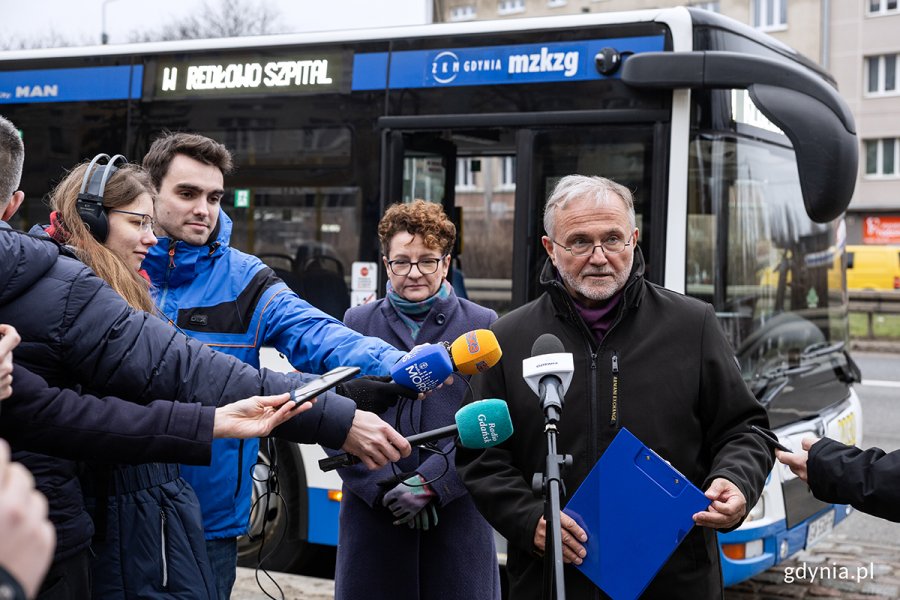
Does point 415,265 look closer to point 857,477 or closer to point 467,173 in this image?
point 857,477

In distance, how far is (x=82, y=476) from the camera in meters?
2.48

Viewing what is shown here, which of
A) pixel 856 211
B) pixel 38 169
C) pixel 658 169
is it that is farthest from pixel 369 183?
pixel 856 211

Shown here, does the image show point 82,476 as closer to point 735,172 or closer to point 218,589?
point 218,589

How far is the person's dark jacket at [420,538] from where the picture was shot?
360 centimetres

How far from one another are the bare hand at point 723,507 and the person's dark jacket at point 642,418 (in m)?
0.07

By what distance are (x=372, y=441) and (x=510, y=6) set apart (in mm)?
46842

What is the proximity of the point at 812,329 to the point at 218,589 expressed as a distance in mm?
4044

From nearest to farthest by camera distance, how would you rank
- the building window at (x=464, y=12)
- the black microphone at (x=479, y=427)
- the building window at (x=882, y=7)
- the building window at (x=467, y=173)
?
the black microphone at (x=479, y=427), the building window at (x=467, y=173), the building window at (x=882, y=7), the building window at (x=464, y=12)

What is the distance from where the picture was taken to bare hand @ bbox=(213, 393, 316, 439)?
92.7 inches

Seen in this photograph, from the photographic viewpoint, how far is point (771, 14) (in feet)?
133

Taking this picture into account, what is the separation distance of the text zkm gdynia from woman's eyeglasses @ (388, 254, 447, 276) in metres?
2.49

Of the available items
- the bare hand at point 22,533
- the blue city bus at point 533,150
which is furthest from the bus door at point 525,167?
the bare hand at point 22,533

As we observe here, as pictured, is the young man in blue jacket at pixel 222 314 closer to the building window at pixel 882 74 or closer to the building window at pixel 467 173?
the building window at pixel 467 173

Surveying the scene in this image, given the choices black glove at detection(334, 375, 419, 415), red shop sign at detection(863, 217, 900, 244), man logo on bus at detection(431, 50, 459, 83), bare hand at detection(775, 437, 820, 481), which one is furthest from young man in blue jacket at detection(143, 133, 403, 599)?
red shop sign at detection(863, 217, 900, 244)
